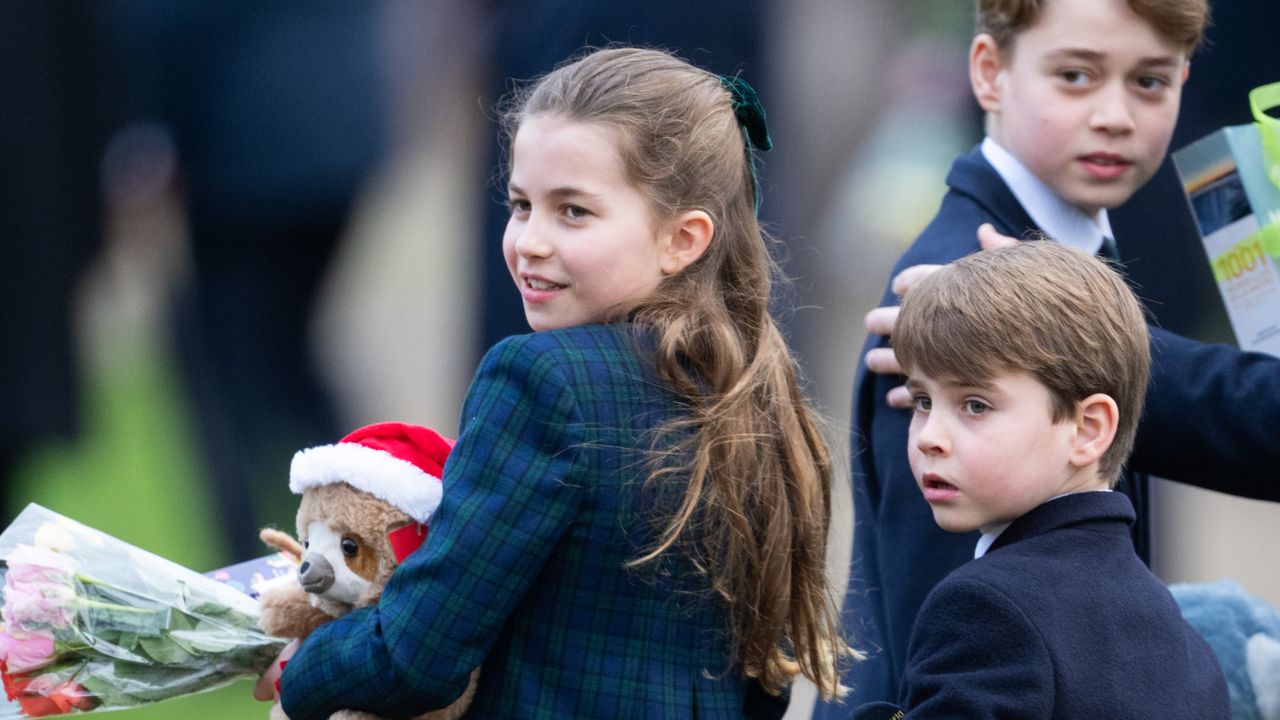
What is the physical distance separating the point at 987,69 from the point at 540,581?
3.88 feet

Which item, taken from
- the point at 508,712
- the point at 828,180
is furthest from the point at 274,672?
the point at 828,180

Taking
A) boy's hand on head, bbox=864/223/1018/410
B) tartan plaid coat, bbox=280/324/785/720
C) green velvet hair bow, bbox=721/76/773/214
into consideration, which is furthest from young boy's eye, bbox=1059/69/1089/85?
tartan plaid coat, bbox=280/324/785/720

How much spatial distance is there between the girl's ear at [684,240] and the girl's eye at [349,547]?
0.51 meters

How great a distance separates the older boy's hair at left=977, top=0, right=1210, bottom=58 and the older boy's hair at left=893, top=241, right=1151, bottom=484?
667 millimetres

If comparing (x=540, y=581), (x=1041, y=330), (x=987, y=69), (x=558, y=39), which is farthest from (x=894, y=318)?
(x=558, y=39)

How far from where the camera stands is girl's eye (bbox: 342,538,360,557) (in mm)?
1854

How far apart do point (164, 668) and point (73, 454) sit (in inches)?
85.9

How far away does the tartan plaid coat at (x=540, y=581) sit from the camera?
5.69 feet

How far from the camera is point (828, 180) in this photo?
518cm

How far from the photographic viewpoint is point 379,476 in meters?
1.83

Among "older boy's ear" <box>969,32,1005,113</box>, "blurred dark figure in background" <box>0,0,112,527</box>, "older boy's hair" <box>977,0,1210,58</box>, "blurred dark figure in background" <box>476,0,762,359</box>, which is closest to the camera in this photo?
"older boy's hair" <box>977,0,1210,58</box>

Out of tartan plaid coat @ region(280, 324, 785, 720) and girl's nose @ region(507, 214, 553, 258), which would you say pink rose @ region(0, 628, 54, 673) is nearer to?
tartan plaid coat @ region(280, 324, 785, 720)

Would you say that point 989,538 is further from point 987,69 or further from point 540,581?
point 987,69

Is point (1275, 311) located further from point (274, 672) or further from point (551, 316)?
point (274, 672)
